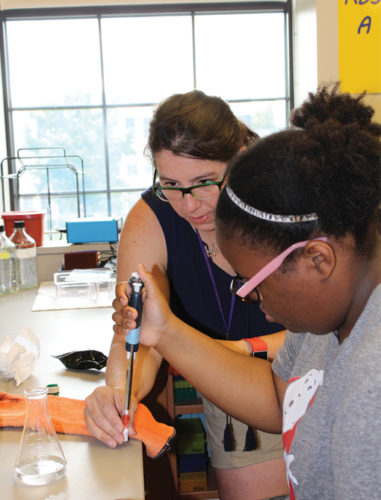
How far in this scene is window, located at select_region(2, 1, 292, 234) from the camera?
6.06 m

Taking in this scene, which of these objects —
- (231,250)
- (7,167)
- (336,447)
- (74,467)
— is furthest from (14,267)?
(7,167)

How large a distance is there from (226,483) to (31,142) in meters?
5.77

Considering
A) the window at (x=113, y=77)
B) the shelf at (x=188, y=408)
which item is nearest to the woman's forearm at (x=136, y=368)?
the shelf at (x=188, y=408)

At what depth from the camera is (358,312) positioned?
2.33ft

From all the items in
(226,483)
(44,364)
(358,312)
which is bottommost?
(226,483)

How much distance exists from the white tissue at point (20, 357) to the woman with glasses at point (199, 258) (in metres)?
0.23

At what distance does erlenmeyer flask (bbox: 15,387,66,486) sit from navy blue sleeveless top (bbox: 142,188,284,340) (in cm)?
61

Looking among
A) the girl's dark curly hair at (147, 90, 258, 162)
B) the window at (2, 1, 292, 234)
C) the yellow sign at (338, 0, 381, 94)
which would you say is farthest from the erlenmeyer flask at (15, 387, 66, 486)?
the window at (2, 1, 292, 234)

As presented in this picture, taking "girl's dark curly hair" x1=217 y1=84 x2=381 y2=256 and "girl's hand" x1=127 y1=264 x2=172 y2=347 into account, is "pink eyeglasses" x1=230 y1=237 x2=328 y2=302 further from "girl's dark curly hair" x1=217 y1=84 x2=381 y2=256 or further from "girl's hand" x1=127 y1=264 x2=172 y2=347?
"girl's hand" x1=127 y1=264 x2=172 y2=347

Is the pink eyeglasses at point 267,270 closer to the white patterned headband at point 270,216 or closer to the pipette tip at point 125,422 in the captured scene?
the white patterned headband at point 270,216

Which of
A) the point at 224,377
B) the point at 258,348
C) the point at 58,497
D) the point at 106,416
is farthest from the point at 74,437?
the point at 258,348

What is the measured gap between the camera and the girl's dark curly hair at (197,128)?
1189 mm

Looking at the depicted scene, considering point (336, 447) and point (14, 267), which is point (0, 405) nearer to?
point (336, 447)

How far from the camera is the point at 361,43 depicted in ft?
4.30
